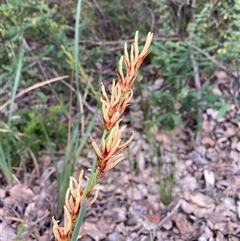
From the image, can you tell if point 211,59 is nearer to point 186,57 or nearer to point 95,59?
point 186,57

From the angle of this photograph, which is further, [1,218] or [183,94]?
[183,94]

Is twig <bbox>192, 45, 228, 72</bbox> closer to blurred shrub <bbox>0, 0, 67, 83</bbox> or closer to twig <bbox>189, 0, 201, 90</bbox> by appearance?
twig <bbox>189, 0, 201, 90</bbox>

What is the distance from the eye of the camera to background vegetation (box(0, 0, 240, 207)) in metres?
2.01

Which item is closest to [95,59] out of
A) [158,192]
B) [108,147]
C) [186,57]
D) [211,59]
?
[186,57]

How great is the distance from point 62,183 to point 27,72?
2.44 feet

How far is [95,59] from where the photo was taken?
2.38 m

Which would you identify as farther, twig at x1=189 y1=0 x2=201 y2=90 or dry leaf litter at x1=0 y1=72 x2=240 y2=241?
twig at x1=189 y1=0 x2=201 y2=90

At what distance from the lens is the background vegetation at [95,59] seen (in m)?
2.01

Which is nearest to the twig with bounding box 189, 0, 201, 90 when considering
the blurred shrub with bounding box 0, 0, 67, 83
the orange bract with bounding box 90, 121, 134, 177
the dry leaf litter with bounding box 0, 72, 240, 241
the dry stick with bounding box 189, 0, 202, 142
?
the dry stick with bounding box 189, 0, 202, 142

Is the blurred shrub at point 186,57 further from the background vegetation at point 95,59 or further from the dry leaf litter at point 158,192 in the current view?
the dry leaf litter at point 158,192

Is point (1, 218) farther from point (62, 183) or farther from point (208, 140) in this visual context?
point (208, 140)

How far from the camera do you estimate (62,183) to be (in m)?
1.75

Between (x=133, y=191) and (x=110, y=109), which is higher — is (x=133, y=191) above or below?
below

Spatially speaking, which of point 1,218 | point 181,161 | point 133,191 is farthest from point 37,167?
point 181,161
